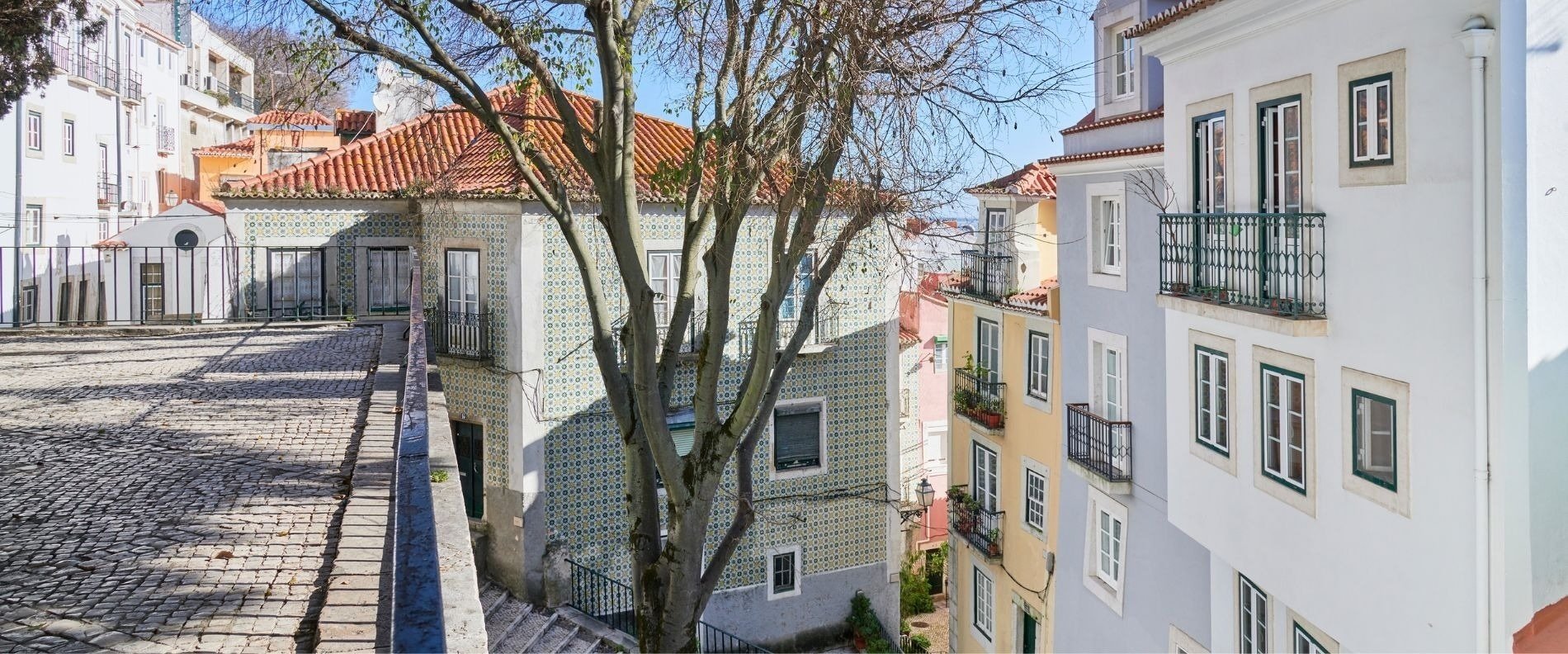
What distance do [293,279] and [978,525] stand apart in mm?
11384

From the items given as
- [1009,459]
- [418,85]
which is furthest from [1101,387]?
[418,85]

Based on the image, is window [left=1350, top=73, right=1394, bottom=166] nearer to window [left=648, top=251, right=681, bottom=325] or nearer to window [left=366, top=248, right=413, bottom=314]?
window [left=648, top=251, right=681, bottom=325]

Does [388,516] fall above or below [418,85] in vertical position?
below

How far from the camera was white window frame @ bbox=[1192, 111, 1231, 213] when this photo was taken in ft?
32.6

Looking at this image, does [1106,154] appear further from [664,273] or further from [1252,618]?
[664,273]

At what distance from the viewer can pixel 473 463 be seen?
16.6 meters

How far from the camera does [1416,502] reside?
7238mm

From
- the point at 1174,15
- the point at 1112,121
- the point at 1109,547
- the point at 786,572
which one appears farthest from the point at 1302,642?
the point at 786,572

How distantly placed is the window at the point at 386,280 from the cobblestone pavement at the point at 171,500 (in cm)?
662

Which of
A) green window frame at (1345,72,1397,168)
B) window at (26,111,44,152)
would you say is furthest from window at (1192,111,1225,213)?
window at (26,111,44,152)

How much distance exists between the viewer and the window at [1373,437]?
25.2ft

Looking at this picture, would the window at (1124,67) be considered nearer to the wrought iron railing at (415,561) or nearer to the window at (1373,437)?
the window at (1373,437)

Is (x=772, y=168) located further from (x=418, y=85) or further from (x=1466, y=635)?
(x=1466, y=635)

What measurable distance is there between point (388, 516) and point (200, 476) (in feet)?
4.60
